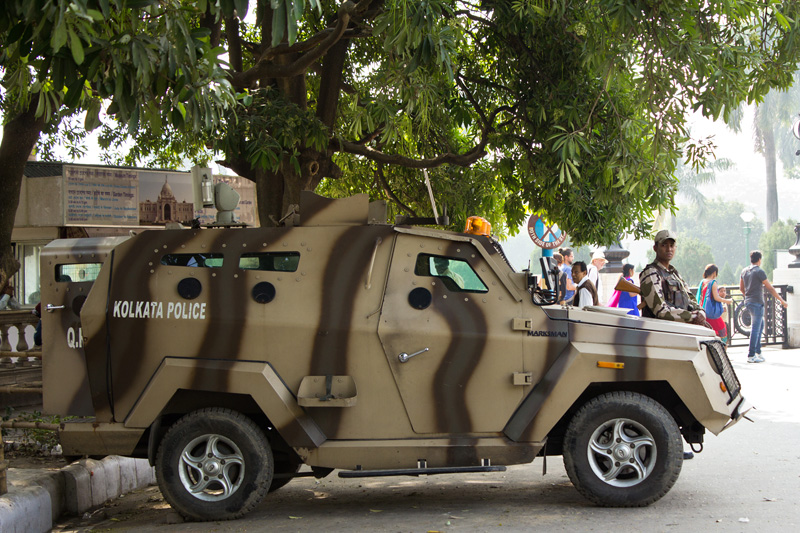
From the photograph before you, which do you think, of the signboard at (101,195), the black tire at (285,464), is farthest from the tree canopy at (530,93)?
the signboard at (101,195)

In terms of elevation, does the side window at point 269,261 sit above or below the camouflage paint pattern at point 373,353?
above

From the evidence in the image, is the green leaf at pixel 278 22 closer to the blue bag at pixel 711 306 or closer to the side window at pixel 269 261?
the side window at pixel 269 261

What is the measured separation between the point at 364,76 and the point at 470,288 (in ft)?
26.4

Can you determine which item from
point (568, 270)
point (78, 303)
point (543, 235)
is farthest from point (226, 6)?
point (568, 270)

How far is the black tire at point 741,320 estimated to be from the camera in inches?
762

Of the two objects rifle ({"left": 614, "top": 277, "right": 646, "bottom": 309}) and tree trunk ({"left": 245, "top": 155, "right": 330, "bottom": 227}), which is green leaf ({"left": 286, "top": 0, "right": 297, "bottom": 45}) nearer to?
rifle ({"left": 614, "top": 277, "right": 646, "bottom": 309})


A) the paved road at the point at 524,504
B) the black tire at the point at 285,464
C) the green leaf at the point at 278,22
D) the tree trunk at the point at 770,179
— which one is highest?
the tree trunk at the point at 770,179

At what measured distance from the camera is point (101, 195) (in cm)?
1376

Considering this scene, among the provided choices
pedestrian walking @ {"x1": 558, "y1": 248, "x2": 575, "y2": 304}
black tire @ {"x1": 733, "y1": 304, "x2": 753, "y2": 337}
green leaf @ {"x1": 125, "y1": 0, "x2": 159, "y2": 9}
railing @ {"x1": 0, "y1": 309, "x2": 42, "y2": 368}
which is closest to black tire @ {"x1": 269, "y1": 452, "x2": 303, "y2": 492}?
green leaf @ {"x1": 125, "y1": 0, "x2": 159, "y2": 9}

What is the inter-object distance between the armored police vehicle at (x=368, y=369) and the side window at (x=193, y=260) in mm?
66

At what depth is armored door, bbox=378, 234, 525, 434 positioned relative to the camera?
19.6 feet

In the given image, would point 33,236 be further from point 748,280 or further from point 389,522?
point 748,280

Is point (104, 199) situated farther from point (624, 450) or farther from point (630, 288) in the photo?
point (624, 450)

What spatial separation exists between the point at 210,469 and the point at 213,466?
3 centimetres
